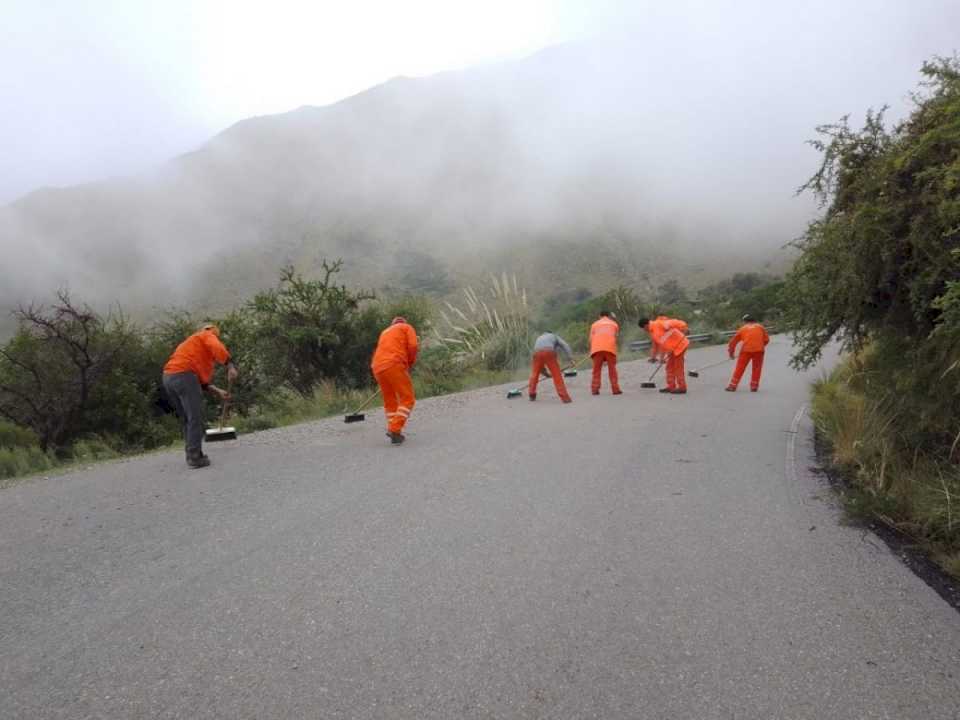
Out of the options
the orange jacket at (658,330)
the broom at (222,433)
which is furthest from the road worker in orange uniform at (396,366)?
the orange jacket at (658,330)

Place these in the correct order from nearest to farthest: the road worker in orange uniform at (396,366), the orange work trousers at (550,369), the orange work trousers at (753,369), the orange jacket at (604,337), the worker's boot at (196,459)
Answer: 1. the worker's boot at (196,459)
2. the road worker in orange uniform at (396,366)
3. the orange work trousers at (550,369)
4. the orange jacket at (604,337)
5. the orange work trousers at (753,369)

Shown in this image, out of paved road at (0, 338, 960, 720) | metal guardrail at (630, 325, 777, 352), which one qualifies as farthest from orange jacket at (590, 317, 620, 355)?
metal guardrail at (630, 325, 777, 352)

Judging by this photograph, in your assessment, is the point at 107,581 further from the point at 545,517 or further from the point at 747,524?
the point at 747,524

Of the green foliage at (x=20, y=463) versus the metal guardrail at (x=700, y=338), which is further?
the metal guardrail at (x=700, y=338)

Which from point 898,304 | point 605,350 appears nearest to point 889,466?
point 898,304

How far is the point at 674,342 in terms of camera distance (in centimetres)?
1314

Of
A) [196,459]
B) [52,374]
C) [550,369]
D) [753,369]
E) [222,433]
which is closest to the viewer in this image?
[196,459]

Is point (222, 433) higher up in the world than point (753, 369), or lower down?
higher up

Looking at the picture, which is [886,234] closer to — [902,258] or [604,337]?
[902,258]

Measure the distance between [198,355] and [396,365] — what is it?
2303 millimetres

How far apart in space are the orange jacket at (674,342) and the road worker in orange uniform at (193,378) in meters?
8.15

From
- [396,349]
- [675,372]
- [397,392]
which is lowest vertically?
[675,372]

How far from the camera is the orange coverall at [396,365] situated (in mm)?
8805

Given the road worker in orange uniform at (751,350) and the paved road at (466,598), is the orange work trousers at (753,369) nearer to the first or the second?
the road worker in orange uniform at (751,350)
